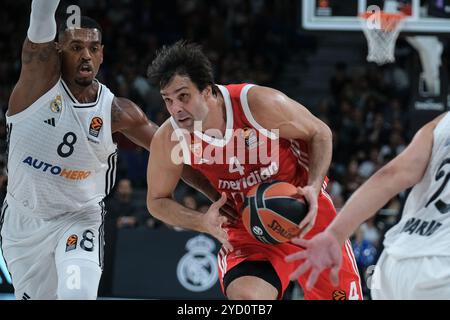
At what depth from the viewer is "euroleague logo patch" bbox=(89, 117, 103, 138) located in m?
5.14

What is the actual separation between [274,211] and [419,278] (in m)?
1.25

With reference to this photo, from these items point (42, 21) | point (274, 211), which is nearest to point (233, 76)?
point (42, 21)

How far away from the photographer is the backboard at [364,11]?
9023 millimetres

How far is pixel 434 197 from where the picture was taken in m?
3.49

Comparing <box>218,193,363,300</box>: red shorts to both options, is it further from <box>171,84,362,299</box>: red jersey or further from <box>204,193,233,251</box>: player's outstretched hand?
<box>204,193,233,251</box>: player's outstretched hand

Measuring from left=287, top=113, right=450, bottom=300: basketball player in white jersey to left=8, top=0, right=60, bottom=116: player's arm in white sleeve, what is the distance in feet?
7.19

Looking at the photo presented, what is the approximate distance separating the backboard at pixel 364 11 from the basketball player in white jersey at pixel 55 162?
449 centimetres

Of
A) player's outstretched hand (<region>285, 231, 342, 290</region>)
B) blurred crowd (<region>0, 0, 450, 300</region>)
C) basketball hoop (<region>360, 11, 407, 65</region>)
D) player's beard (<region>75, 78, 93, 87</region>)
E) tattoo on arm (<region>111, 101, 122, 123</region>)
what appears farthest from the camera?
blurred crowd (<region>0, 0, 450, 300</region>)

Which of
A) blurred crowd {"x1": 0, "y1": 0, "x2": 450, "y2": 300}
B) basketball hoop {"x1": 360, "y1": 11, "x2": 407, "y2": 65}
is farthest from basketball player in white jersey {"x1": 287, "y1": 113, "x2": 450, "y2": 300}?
blurred crowd {"x1": 0, "y1": 0, "x2": 450, "y2": 300}

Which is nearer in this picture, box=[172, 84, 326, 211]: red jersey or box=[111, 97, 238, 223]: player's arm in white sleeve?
box=[172, 84, 326, 211]: red jersey

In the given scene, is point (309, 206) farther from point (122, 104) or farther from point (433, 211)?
point (122, 104)
